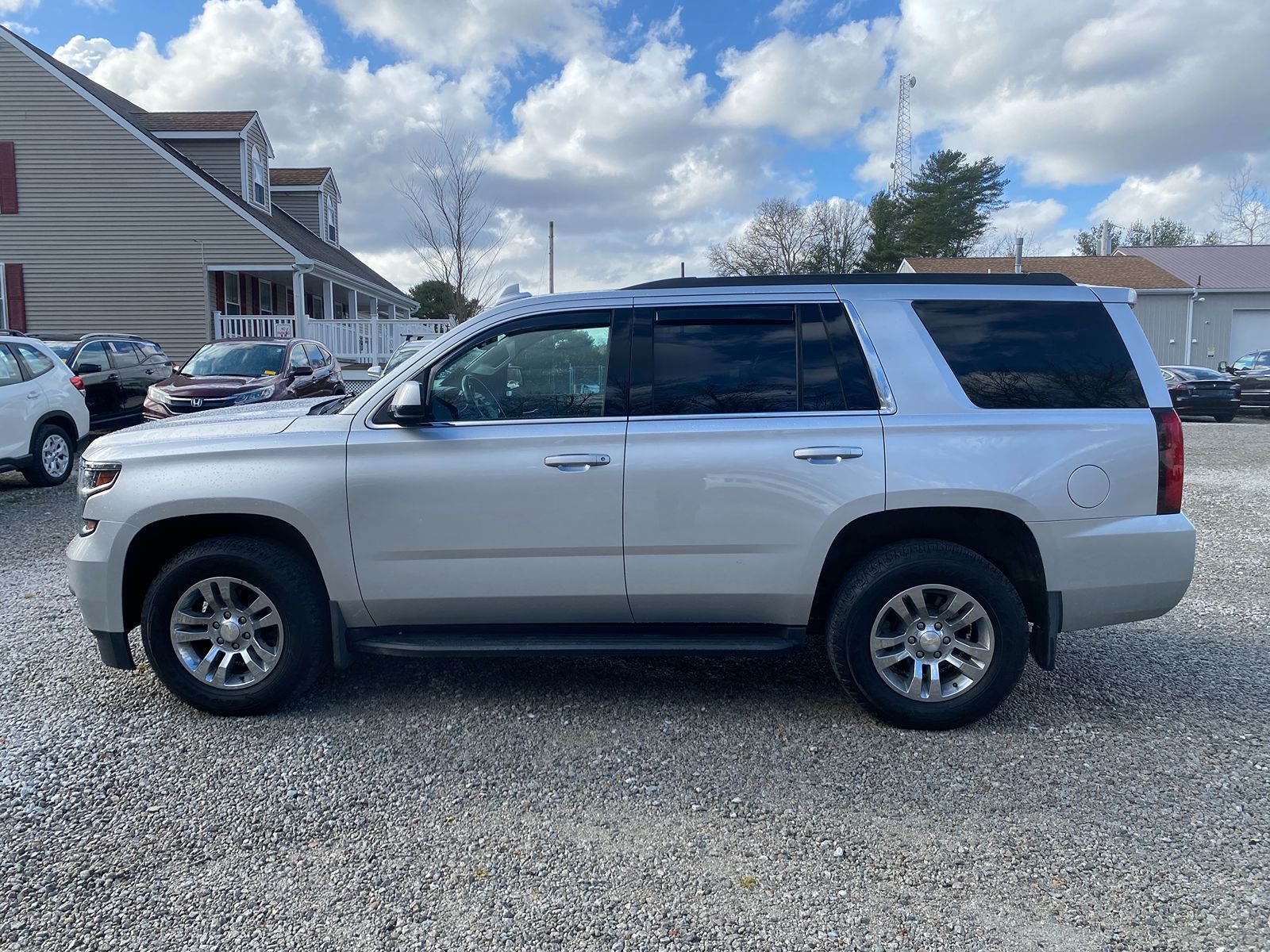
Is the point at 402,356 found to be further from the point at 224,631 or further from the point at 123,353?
the point at 224,631

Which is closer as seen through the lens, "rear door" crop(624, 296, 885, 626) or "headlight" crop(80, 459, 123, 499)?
"rear door" crop(624, 296, 885, 626)

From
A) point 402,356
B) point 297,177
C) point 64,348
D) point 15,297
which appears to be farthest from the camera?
point 297,177

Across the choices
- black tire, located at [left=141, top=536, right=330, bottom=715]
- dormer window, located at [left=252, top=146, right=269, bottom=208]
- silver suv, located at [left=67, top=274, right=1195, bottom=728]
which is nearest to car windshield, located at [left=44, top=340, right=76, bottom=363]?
silver suv, located at [left=67, top=274, right=1195, bottom=728]

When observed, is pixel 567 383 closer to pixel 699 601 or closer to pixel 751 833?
pixel 699 601

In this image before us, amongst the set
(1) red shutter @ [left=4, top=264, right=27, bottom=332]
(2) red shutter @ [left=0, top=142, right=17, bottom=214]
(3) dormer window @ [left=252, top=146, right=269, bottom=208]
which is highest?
(3) dormer window @ [left=252, top=146, right=269, bottom=208]

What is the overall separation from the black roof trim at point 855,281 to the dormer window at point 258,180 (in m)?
24.4

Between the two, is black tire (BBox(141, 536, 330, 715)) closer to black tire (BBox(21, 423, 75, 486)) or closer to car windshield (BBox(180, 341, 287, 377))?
black tire (BBox(21, 423, 75, 486))

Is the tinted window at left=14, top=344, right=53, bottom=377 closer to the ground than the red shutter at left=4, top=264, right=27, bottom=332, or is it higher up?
closer to the ground

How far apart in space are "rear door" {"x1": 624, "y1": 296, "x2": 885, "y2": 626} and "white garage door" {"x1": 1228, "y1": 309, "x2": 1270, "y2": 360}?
123 feet

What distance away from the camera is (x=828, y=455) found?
149 inches

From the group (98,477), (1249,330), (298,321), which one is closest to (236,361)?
(298,321)

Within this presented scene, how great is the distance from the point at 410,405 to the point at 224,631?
1319mm

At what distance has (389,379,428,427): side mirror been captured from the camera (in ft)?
12.5

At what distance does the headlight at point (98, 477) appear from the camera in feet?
13.2
